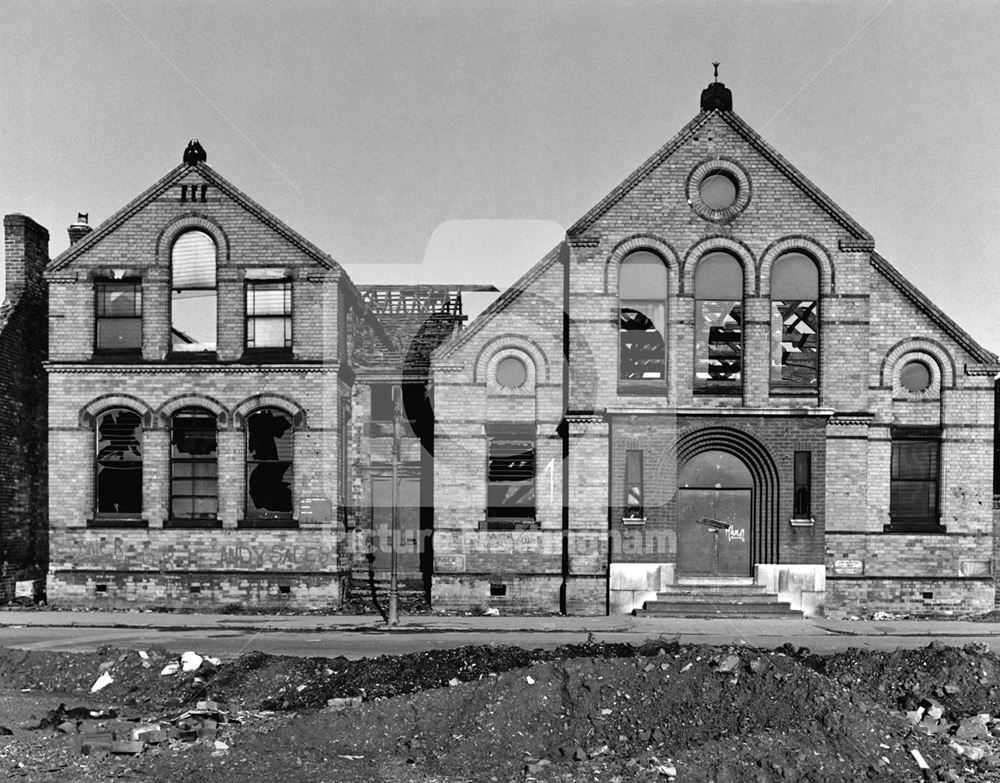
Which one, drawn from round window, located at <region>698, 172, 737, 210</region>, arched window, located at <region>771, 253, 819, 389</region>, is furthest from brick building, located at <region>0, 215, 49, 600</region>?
arched window, located at <region>771, 253, 819, 389</region>

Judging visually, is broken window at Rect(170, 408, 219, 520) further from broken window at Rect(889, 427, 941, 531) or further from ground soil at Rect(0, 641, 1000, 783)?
broken window at Rect(889, 427, 941, 531)

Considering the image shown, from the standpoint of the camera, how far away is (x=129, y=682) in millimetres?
11688

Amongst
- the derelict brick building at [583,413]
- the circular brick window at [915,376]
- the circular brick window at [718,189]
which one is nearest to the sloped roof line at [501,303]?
the derelict brick building at [583,413]

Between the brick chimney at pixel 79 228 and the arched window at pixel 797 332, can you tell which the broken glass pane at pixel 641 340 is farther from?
the brick chimney at pixel 79 228

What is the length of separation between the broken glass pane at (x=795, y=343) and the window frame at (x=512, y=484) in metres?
5.52

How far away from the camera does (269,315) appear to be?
19.4 m

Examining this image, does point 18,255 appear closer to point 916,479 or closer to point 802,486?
point 802,486

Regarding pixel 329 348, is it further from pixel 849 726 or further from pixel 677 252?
pixel 849 726

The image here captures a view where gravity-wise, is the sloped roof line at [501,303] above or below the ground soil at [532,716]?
Result: above

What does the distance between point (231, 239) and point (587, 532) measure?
10.3 m

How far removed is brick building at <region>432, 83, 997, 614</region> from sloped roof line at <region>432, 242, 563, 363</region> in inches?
2.5

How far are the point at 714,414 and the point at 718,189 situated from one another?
5020 millimetres

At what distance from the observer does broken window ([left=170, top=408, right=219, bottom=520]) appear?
1931 centimetres

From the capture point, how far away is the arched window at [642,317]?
1884 cm
